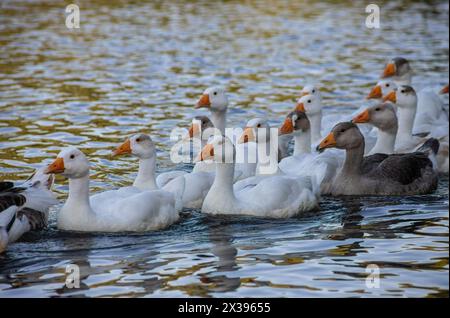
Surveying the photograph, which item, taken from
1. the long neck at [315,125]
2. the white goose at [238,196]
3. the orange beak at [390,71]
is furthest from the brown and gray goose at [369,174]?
the orange beak at [390,71]

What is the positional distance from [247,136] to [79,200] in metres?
3.27

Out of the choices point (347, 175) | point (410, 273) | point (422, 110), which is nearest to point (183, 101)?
point (422, 110)

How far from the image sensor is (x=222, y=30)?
2894 cm

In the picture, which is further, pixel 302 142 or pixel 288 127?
pixel 302 142

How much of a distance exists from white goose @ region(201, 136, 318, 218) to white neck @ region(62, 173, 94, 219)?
1.54 meters

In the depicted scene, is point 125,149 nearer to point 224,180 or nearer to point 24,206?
point 224,180

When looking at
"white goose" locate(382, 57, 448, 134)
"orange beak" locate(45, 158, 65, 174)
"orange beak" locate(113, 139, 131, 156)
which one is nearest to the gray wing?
"white goose" locate(382, 57, 448, 134)

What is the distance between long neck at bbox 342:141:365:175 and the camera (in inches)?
501

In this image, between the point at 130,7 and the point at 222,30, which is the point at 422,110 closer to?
the point at 222,30

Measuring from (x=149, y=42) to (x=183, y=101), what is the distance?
788 cm

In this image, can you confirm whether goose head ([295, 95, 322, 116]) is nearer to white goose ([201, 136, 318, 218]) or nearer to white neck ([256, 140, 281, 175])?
white neck ([256, 140, 281, 175])

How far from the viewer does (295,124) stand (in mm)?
13648

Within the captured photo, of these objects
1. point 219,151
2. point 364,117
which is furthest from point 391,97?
point 219,151

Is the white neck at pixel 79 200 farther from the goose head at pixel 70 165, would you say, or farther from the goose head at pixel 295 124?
the goose head at pixel 295 124
